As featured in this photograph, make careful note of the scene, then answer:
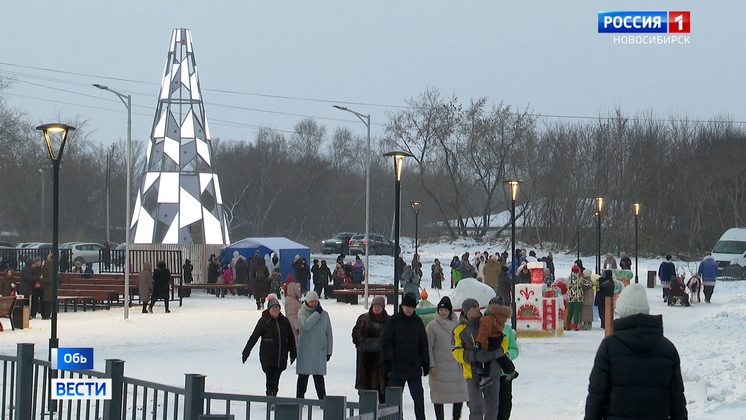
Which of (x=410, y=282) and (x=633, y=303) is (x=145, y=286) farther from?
(x=633, y=303)

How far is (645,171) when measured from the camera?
205 ft

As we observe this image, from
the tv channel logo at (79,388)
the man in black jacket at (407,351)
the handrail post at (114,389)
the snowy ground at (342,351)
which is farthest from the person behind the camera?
the snowy ground at (342,351)

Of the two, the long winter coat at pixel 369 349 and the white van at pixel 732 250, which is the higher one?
the white van at pixel 732 250

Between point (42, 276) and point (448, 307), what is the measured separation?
1600 cm

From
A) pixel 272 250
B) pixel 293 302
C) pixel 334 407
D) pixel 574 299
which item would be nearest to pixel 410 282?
pixel 574 299

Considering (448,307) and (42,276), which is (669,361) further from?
(42,276)

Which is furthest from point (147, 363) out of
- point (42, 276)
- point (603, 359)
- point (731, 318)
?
point (731, 318)

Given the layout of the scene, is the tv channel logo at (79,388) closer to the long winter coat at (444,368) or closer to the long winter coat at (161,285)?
the long winter coat at (444,368)

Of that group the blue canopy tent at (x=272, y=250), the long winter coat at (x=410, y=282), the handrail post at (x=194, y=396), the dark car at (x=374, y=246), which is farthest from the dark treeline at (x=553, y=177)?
the handrail post at (x=194, y=396)

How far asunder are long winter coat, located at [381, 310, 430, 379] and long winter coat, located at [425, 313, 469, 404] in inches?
4.3

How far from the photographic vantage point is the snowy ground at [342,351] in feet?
39.2

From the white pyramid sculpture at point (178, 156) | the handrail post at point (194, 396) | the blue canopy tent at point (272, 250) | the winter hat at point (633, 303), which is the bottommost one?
the handrail post at point (194, 396)

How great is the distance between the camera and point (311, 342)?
11156mm

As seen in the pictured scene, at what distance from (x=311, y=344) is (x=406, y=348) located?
1.68 meters
